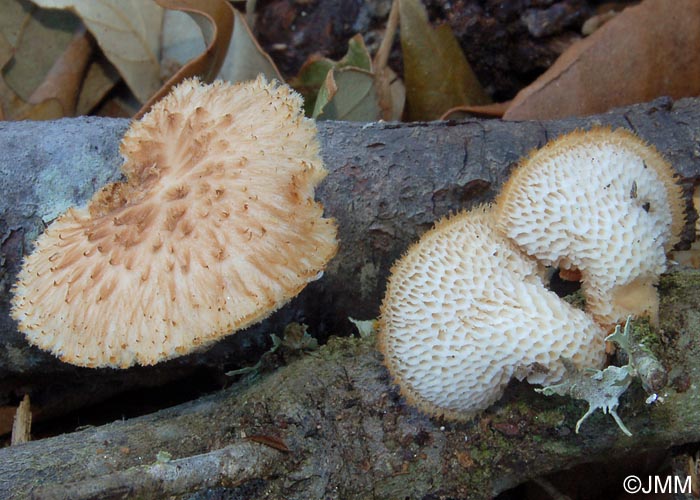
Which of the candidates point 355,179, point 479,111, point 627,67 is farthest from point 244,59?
point 627,67

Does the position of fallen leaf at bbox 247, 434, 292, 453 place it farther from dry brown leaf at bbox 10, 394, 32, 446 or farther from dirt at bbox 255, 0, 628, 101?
dirt at bbox 255, 0, 628, 101

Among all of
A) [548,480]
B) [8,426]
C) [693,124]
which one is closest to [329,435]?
[548,480]

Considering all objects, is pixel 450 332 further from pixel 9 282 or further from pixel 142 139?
pixel 9 282

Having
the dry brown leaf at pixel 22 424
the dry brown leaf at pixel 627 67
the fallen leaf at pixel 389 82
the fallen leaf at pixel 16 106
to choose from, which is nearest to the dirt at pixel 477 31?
the fallen leaf at pixel 389 82

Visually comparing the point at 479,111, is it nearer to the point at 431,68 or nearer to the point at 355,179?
the point at 431,68

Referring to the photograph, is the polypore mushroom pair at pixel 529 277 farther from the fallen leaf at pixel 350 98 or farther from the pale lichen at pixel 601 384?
the fallen leaf at pixel 350 98

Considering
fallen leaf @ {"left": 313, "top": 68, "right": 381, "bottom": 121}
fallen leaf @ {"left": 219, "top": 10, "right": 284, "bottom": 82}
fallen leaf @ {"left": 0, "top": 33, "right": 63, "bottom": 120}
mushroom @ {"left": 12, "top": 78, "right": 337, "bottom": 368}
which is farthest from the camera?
fallen leaf @ {"left": 0, "top": 33, "right": 63, "bottom": 120}

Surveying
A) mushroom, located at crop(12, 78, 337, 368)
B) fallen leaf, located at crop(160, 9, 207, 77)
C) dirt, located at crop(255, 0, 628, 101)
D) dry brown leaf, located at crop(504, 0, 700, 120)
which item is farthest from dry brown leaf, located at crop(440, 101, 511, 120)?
fallen leaf, located at crop(160, 9, 207, 77)
